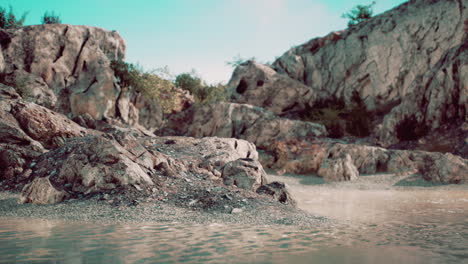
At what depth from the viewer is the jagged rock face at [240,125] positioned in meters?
19.2

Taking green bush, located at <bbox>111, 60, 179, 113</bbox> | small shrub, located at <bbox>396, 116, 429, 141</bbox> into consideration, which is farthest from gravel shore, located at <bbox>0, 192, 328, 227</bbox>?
small shrub, located at <bbox>396, 116, 429, 141</bbox>

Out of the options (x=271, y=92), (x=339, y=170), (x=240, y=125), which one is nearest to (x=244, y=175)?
(x=339, y=170)

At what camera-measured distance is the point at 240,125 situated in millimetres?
20625

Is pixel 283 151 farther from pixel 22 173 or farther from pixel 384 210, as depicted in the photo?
pixel 22 173

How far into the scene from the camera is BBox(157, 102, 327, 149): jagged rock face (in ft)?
63.1

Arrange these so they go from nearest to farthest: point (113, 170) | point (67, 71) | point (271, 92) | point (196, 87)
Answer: point (113, 170) → point (67, 71) → point (196, 87) → point (271, 92)

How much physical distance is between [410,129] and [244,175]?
14.2 metres

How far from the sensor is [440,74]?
19375mm

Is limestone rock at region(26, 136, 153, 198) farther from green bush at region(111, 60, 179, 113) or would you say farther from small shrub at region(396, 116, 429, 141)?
small shrub at region(396, 116, 429, 141)

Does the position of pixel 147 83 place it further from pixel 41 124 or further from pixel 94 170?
pixel 94 170

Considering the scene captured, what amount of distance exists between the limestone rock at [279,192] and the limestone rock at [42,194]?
4.25 m

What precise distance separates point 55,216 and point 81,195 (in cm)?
119

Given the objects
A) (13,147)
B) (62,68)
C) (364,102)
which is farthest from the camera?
(364,102)

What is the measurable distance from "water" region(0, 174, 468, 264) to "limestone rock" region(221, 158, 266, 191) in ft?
10.3
